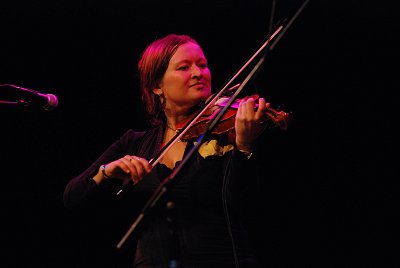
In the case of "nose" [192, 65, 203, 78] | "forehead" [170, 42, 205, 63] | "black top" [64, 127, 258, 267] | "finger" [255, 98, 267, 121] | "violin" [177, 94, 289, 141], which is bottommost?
"black top" [64, 127, 258, 267]

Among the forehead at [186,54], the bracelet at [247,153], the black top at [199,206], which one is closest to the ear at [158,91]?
the forehead at [186,54]

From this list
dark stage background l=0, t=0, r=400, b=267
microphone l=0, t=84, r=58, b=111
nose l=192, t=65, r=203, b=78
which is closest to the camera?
microphone l=0, t=84, r=58, b=111

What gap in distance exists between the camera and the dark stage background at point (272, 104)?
2.22 metres

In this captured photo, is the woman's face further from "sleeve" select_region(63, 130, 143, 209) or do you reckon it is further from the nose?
"sleeve" select_region(63, 130, 143, 209)

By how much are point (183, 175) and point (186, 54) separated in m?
0.60

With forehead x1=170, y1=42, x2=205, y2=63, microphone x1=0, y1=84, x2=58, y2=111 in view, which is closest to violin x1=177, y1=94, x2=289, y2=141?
forehead x1=170, y1=42, x2=205, y2=63

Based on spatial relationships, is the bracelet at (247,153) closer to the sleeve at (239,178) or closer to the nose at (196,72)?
the sleeve at (239,178)

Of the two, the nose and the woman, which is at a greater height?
the nose

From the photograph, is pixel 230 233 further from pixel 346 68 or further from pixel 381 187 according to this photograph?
pixel 346 68

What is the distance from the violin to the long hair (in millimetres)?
270

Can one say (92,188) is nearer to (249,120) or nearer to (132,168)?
(132,168)

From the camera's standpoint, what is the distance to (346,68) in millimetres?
2375

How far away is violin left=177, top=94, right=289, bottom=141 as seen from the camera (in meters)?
1.54

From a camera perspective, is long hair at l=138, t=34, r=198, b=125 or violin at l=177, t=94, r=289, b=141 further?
long hair at l=138, t=34, r=198, b=125
